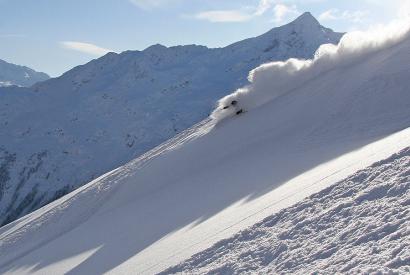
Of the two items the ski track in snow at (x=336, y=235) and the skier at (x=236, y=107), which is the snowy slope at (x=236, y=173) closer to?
the ski track in snow at (x=336, y=235)

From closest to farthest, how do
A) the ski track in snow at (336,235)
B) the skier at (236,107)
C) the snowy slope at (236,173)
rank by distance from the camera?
the ski track in snow at (336,235), the snowy slope at (236,173), the skier at (236,107)

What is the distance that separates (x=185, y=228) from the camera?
11.2 metres

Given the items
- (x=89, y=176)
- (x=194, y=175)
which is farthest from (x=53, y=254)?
(x=89, y=176)

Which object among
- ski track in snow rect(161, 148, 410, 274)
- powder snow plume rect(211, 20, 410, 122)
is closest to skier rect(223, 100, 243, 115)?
powder snow plume rect(211, 20, 410, 122)

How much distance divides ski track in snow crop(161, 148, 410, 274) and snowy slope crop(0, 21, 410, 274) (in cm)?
16

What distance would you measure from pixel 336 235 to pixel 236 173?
30.0 feet

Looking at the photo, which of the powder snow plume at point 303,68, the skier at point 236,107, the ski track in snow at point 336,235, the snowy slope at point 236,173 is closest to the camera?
the ski track in snow at point 336,235

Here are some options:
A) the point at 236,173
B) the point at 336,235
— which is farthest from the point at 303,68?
the point at 336,235

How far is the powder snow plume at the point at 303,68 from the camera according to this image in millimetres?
21375

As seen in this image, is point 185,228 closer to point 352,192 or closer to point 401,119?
point 352,192

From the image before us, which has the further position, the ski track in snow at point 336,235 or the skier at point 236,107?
the skier at point 236,107

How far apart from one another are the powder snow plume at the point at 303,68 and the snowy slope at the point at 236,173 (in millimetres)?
109

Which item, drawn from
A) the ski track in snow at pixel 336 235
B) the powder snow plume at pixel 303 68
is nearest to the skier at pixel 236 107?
the powder snow plume at pixel 303 68

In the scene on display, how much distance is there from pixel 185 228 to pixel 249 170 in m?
4.45
